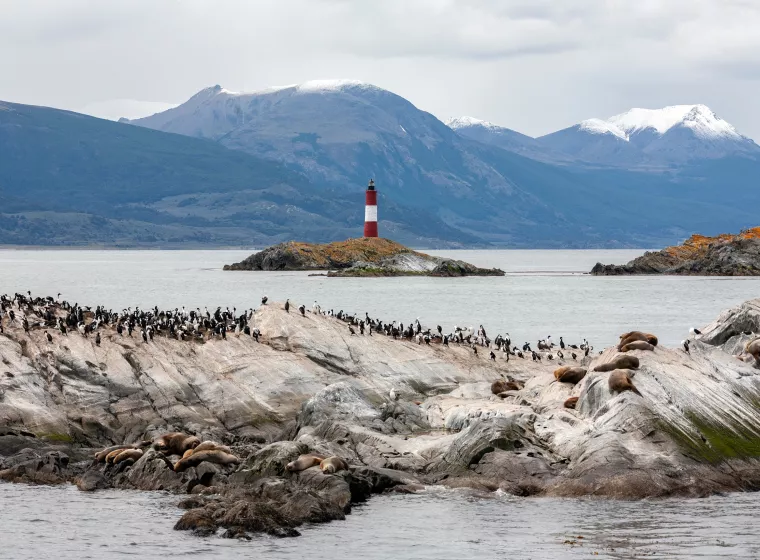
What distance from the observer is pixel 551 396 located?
34344mm

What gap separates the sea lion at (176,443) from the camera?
30828 mm

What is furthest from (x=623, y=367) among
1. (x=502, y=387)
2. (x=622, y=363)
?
(x=502, y=387)

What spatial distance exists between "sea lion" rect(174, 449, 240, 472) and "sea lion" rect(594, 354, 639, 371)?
1058 centimetres

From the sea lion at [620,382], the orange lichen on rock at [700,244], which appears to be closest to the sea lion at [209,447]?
the sea lion at [620,382]

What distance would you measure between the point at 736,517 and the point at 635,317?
206ft

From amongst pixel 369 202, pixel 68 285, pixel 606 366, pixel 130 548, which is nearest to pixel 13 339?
pixel 130 548

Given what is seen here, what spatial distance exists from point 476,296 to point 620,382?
3259 inches

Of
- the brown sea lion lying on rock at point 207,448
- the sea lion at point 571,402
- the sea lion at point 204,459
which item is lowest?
the sea lion at point 204,459

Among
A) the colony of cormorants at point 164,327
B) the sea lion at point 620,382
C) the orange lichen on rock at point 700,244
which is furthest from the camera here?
the orange lichen on rock at point 700,244

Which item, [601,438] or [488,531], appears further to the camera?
[601,438]

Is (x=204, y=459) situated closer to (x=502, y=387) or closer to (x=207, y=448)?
(x=207, y=448)

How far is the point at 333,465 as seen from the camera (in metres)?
27.9

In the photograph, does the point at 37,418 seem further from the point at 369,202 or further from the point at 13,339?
the point at 369,202

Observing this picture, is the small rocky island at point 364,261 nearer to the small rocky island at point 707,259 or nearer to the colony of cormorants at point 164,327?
the small rocky island at point 707,259
